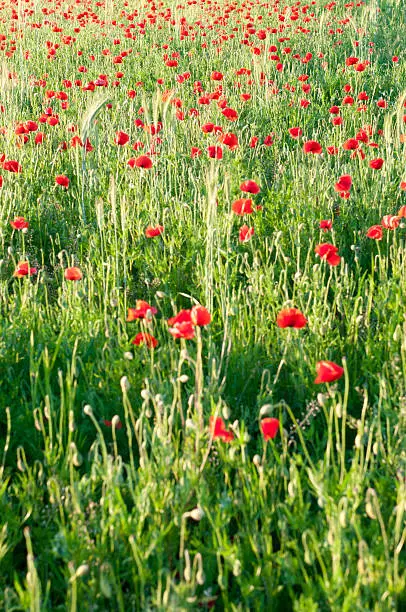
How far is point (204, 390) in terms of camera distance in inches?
83.7

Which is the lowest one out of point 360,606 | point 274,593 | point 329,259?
point 274,593

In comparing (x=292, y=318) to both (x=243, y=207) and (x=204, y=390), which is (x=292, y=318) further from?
(x=243, y=207)

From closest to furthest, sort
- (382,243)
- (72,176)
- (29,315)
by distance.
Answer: (29,315)
(382,243)
(72,176)

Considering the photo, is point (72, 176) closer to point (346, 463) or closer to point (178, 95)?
point (178, 95)

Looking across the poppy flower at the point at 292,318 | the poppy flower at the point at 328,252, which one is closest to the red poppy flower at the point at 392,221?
the poppy flower at the point at 328,252

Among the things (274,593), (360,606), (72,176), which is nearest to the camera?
(360,606)

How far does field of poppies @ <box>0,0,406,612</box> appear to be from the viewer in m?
1.59

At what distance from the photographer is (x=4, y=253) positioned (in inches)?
131

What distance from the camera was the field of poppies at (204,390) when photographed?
1.59m

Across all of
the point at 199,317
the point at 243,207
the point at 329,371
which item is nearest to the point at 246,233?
the point at 243,207

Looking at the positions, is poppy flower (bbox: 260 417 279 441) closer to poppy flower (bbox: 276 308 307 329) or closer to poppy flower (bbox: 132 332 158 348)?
poppy flower (bbox: 276 308 307 329)

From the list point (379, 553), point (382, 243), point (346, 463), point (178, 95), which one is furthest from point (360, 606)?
point (178, 95)

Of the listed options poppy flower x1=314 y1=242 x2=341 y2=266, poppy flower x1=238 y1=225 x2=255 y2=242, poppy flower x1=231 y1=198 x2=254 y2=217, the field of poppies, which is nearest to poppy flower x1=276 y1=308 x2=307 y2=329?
the field of poppies

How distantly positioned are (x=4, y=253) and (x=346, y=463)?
6.49 ft
